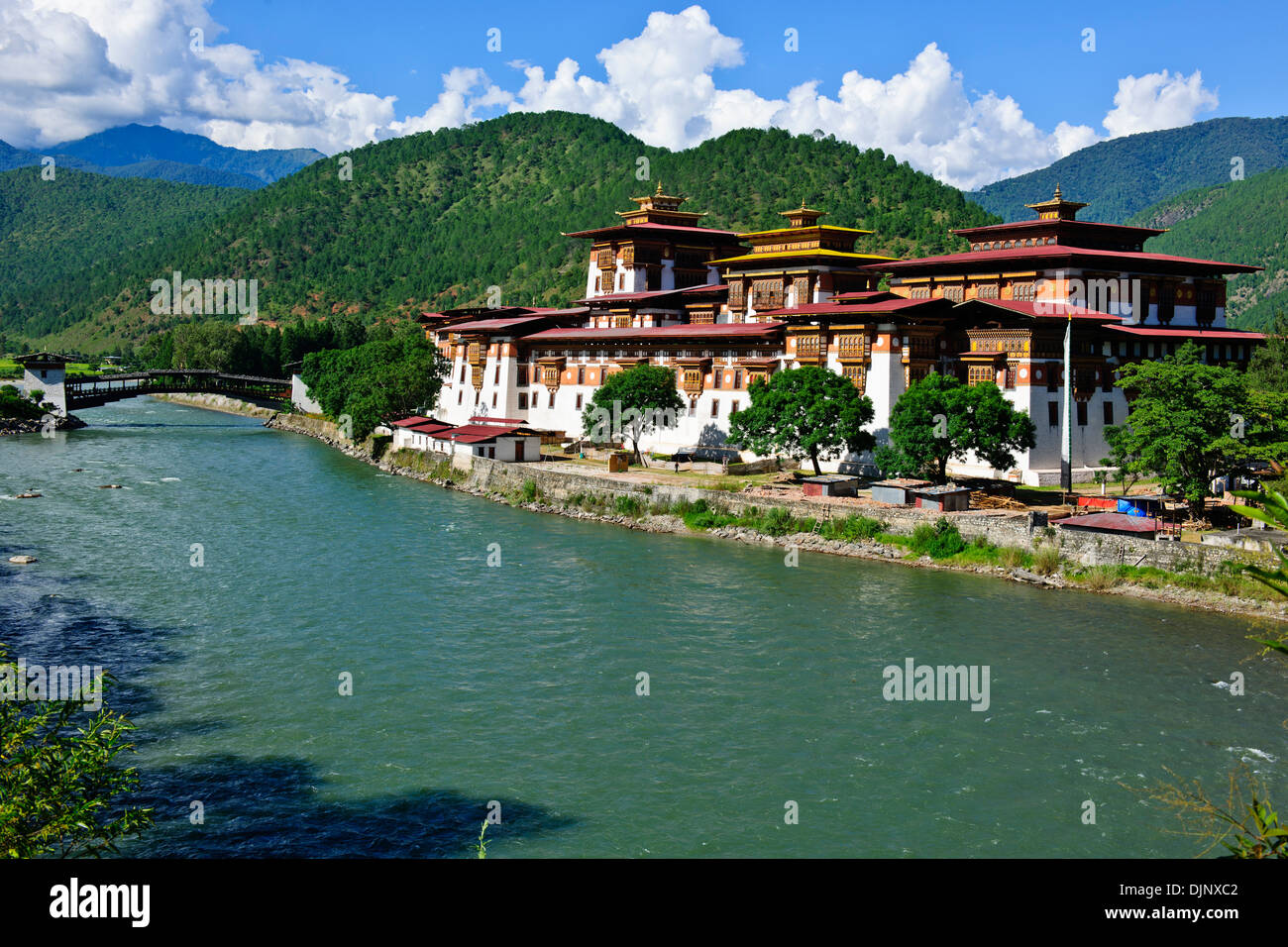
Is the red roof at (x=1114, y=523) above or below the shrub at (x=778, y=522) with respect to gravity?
above

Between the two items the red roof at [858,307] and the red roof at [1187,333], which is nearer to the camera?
the red roof at [858,307]

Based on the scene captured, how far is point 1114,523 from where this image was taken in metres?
46.8

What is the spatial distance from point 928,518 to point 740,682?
69.5 ft

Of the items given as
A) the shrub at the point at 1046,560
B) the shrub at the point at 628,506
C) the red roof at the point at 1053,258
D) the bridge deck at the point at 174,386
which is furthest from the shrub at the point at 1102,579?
the bridge deck at the point at 174,386

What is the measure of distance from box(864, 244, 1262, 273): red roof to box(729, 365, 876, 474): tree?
14.3 meters

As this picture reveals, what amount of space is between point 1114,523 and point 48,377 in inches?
4058

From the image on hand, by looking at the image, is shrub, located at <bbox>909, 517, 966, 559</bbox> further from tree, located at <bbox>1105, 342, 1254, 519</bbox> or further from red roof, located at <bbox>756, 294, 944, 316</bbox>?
red roof, located at <bbox>756, 294, 944, 316</bbox>

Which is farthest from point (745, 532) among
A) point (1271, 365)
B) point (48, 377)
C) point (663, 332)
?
point (48, 377)

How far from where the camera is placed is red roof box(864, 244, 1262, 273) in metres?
68.2

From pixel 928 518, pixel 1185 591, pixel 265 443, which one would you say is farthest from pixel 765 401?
pixel 265 443

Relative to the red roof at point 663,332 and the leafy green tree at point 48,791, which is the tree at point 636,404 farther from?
the leafy green tree at point 48,791

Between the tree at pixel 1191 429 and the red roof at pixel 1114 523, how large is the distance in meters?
2.97

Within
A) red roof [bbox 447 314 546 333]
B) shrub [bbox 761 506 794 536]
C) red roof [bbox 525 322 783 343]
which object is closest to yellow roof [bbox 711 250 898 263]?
red roof [bbox 525 322 783 343]

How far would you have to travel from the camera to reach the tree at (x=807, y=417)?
61.8 m
